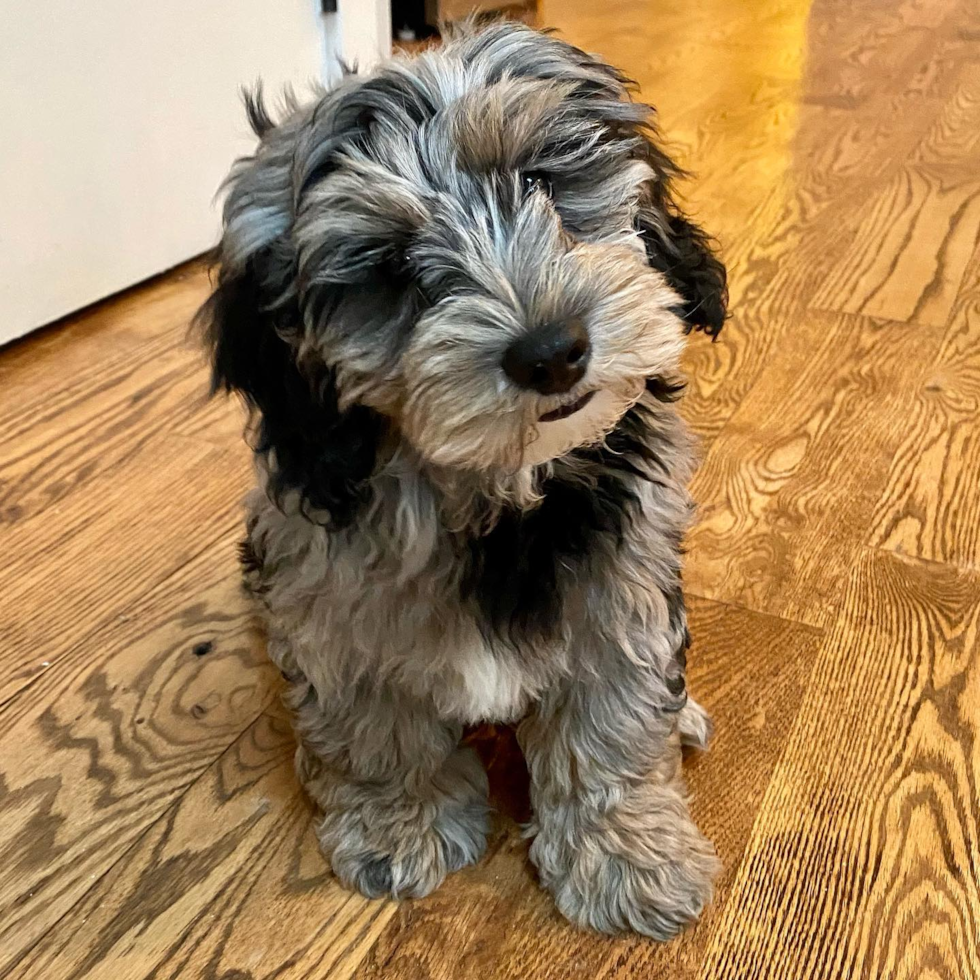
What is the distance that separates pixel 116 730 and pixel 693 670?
718 millimetres

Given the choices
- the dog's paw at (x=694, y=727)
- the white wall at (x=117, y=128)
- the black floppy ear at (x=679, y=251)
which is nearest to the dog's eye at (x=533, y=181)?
the black floppy ear at (x=679, y=251)

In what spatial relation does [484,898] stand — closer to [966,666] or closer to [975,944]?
[975,944]

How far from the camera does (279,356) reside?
90 cm

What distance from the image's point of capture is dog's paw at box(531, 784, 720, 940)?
3.52 feet

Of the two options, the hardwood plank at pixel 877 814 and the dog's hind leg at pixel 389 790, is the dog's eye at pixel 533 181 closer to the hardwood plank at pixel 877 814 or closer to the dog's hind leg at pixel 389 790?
the dog's hind leg at pixel 389 790

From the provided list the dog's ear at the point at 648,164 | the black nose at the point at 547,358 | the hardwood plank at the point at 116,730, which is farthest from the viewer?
the hardwood plank at the point at 116,730

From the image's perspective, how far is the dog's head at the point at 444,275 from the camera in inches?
32.4

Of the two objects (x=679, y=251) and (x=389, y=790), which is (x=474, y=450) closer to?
(x=679, y=251)

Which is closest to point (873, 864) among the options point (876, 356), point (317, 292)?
point (317, 292)

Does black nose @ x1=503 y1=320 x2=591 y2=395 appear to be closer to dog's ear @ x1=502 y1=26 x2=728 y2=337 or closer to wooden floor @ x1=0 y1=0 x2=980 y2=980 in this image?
dog's ear @ x1=502 y1=26 x2=728 y2=337

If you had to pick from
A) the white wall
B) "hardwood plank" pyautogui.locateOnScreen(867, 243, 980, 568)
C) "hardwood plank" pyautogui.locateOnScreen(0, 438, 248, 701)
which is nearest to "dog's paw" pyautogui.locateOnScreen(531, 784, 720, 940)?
"hardwood plank" pyautogui.locateOnScreen(867, 243, 980, 568)

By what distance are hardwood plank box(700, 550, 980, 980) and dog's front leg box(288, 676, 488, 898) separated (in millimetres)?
288

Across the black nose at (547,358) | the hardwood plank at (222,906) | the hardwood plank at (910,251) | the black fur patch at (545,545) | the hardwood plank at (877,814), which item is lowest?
the hardwood plank at (910,251)

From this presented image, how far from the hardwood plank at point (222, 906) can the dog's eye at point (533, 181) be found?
728 millimetres
